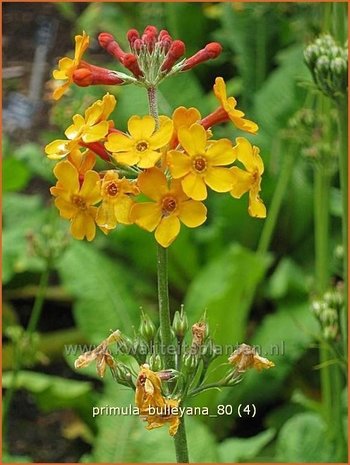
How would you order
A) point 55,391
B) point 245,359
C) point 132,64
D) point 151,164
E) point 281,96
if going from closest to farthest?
1. point 151,164
2. point 132,64
3. point 245,359
4. point 55,391
5. point 281,96

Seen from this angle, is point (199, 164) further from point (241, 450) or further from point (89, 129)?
point (241, 450)

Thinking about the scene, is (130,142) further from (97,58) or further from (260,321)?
(97,58)

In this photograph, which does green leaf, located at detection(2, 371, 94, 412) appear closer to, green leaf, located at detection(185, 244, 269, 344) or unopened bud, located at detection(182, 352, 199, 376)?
green leaf, located at detection(185, 244, 269, 344)

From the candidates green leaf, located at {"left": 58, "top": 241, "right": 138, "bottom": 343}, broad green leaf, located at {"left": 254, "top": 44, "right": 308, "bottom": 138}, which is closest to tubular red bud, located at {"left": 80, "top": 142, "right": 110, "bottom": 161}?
green leaf, located at {"left": 58, "top": 241, "right": 138, "bottom": 343}

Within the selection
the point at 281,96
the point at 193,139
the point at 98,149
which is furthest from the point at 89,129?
the point at 281,96

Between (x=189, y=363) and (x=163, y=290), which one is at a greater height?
(x=163, y=290)

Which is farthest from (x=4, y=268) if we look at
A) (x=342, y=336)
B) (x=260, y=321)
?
(x=342, y=336)

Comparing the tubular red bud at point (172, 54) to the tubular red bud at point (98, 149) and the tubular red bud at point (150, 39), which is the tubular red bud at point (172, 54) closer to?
the tubular red bud at point (150, 39)

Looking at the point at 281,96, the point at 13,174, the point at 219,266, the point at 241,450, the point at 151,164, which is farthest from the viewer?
the point at 281,96
